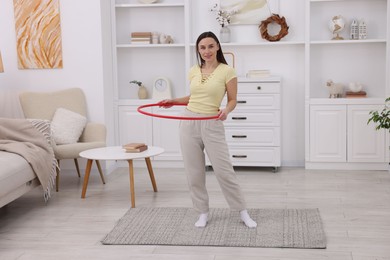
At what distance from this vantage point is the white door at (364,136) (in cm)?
590

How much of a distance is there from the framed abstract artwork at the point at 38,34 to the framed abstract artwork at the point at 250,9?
1692 millimetres

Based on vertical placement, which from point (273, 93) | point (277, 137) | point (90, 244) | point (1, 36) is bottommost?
point (90, 244)

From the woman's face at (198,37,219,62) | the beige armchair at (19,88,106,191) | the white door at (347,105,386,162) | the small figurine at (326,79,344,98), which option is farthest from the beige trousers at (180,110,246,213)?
the small figurine at (326,79,344,98)

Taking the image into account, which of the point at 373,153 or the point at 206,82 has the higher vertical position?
the point at 206,82

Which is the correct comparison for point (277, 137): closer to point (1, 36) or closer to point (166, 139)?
point (166, 139)

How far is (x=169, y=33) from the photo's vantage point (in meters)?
6.41

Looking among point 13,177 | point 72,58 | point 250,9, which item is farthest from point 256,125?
point 13,177

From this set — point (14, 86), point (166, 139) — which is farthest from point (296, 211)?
point (14, 86)

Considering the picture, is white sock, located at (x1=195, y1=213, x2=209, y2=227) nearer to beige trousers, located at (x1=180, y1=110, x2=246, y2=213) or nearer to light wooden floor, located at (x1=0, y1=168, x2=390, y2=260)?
beige trousers, located at (x1=180, y1=110, x2=246, y2=213)

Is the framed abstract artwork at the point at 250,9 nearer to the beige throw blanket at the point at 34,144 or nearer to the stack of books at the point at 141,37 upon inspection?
the stack of books at the point at 141,37

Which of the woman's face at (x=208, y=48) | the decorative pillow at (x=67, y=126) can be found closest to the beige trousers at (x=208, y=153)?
the woman's face at (x=208, y=48)

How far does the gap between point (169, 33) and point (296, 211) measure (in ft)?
8.91

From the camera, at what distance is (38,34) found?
5898 millimetres

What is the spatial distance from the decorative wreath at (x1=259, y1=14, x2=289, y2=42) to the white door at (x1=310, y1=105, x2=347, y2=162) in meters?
0.77
